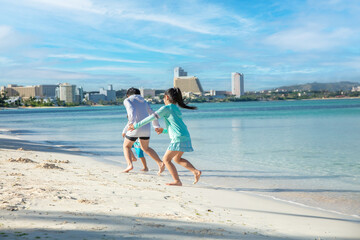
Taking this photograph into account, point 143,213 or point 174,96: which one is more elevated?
point 174,96

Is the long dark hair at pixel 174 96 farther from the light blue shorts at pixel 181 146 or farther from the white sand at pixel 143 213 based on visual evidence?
the white sand at pixel 143 213

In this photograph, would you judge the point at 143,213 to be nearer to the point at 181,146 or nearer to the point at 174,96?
the point at 181,146

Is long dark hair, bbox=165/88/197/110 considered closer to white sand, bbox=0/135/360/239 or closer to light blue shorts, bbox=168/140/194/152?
Result: light blue shorts, bbox=168/140/194/152

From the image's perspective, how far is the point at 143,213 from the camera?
13.9 ft

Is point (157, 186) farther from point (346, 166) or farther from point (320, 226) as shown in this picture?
point (346, 166)

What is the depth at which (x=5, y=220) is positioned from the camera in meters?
3.53

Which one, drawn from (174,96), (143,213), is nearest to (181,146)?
(174,96)

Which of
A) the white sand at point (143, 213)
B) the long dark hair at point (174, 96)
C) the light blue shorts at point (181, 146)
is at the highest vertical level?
the long dark hair at point (174, 96)

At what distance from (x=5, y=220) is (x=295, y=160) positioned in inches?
346

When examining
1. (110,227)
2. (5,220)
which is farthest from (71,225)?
(5,220)

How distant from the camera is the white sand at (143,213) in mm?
3477

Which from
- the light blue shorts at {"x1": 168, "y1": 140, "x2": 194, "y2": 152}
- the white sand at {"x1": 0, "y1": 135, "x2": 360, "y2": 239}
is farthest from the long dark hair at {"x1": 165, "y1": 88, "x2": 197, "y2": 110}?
the white sand at {"x1": 0, "y1": 135, "x2": 360, "y2": 239}

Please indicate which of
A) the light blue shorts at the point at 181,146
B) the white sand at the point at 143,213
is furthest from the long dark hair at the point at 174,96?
the white sand at the point at 143,213

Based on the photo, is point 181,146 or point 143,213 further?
point 181,146
